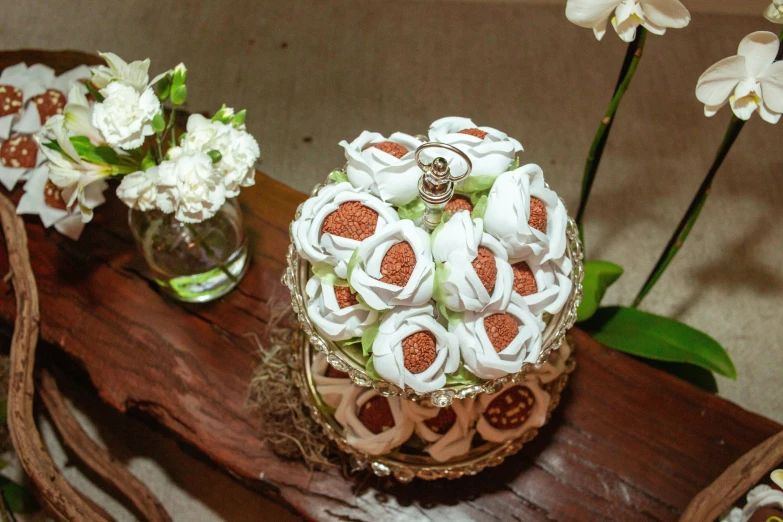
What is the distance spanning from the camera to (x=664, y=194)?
1445mm

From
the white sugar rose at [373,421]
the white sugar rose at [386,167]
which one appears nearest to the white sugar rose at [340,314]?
the white sugar rose at [386,167]

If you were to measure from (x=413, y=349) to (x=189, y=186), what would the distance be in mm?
328

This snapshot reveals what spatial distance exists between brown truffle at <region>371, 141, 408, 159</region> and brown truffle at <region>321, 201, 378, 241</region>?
7 cm

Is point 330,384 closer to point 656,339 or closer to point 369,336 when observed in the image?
point 369,336

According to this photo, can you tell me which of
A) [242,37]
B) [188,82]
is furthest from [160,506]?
[242,37]

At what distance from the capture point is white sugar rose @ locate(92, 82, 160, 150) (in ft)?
2.35

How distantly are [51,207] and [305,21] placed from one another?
88 centimetres

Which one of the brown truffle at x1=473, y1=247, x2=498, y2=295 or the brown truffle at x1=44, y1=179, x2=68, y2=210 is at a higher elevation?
the brown truffle at x1=473, y1=247, x2=498, y2=295

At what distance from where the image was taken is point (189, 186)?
750mm

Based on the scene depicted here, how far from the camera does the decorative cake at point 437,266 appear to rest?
605 mm

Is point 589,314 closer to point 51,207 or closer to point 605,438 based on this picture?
point 605,438

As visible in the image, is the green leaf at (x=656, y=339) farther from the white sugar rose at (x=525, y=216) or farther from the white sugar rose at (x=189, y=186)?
the white sugar rose at (x=189, y=186)

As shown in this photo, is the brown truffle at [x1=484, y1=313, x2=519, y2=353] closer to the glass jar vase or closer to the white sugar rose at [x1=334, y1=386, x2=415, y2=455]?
the white sugar rose at [x1=334, y1=386, x2=415, y2=455]

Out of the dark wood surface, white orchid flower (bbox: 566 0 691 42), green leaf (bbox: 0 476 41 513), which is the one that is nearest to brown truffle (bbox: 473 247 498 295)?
white orchid flower (bbox: 566 0 691 42)
